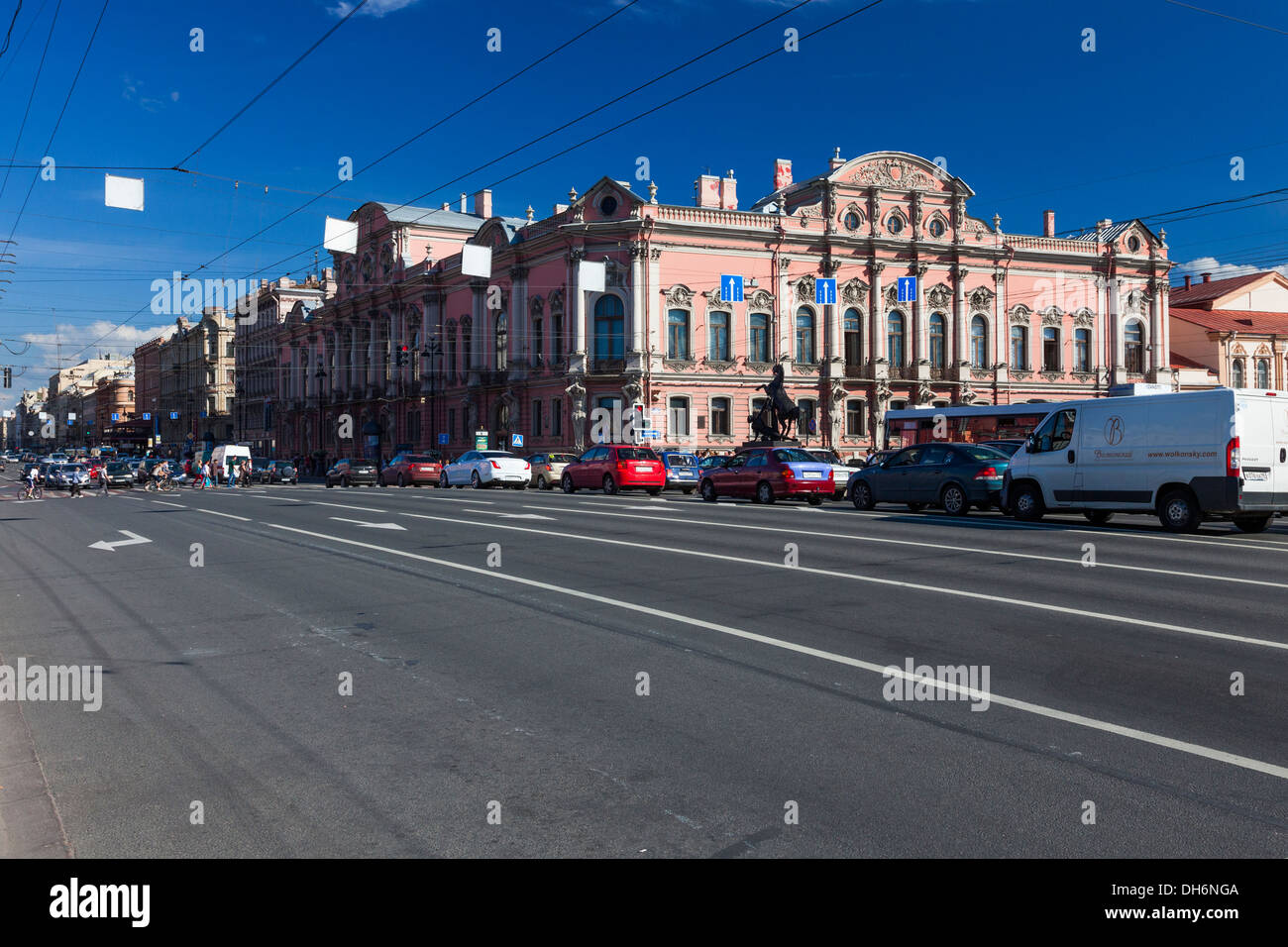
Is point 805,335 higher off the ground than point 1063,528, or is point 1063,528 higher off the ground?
point 805,335

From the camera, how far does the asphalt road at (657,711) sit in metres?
4.38

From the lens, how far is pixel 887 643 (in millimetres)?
7848

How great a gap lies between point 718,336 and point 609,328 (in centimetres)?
581

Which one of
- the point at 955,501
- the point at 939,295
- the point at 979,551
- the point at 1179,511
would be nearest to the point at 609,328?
the point at 939,295

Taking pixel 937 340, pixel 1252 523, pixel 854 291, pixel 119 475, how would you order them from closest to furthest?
pixel 1252 523
pixel 119 475
pixel 854 291
pixel 937 340

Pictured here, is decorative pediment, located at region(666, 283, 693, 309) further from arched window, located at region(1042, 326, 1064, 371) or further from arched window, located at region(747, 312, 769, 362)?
arched window, located at region(1042, 326, 1064, 371)

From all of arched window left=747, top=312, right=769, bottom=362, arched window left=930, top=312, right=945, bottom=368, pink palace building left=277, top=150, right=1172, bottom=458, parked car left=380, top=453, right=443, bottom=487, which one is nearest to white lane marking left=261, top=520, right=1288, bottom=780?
parked car left=380, top=453, right=443, bottom=487

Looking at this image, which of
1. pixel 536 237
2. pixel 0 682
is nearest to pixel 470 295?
pixel 536 237

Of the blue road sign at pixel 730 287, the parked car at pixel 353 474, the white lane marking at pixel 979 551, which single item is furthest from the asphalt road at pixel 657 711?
the parked car at pixel 353 474

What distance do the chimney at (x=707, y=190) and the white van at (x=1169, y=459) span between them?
41601 mm

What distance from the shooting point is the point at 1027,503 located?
19.2 meters

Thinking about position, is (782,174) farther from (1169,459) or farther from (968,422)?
(1169,459)

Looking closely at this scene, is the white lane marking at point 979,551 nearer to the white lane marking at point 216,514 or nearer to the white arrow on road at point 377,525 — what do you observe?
the white arrow on road at point 377,525

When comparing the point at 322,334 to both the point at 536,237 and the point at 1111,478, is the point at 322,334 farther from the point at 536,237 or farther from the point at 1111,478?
the point at 1111,478
